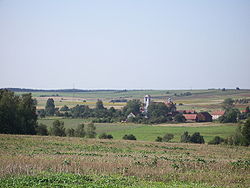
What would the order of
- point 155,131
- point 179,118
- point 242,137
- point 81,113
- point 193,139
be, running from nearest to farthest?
1. point 242,137
2. point 193,139
3. point 155,131
4. point 179,118
5. point 81,113

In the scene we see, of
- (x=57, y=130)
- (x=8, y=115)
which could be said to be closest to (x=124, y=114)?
(x=57, y=130)

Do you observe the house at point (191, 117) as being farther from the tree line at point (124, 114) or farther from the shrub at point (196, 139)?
the shrub at point (196, 139)

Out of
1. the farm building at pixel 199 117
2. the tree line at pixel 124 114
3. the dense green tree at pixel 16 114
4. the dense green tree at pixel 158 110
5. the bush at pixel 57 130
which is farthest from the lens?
the dense green tree at pixel 158 110

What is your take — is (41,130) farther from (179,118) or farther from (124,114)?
(124,114)

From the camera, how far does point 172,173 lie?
22094mm

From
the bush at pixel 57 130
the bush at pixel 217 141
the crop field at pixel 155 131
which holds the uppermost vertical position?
the bush at pixel 57 130

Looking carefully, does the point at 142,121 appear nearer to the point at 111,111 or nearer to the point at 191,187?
the point at 111,111

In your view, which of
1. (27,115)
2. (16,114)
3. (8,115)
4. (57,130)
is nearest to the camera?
(8,115)

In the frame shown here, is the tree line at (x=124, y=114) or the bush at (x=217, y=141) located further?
the tree line at (x=124, y=114)

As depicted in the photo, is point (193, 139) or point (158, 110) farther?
point (158, 110)

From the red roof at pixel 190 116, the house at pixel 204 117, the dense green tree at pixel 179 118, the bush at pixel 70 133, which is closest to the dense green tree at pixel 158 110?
the dense green tree at pixel 179 118

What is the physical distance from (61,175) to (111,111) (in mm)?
110408

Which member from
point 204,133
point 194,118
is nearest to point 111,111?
point 194,118

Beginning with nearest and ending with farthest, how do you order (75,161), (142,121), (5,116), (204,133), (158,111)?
(75,161) → (5,116) → (204,133) → (142,121) → (158,111)
